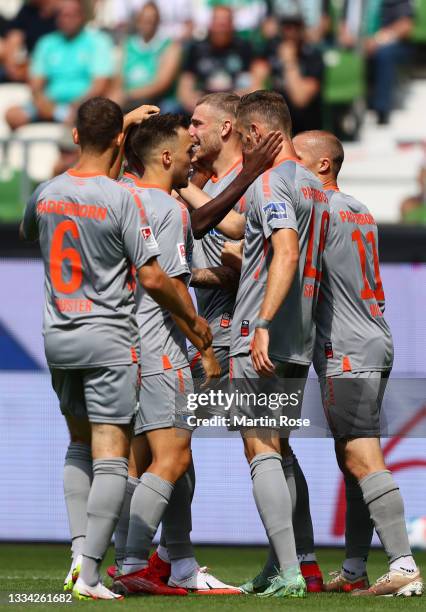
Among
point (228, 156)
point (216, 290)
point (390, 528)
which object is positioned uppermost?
point (228, 156)

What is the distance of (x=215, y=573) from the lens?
21.9 ft

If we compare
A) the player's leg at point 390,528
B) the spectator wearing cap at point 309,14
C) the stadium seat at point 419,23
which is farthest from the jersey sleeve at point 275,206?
the stadium seat at point 419,23

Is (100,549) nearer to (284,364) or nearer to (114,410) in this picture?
(114,410)

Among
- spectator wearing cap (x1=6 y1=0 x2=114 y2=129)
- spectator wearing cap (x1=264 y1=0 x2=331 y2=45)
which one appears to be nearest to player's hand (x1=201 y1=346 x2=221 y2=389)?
spectator wearing cap (x1=6 y1=0 x2=114 y2=129)

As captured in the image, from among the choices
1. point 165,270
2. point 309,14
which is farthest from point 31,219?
point 309,14

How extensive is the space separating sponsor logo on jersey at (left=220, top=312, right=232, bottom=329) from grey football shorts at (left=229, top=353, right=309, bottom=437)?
1.78ft

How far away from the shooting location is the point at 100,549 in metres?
4.47

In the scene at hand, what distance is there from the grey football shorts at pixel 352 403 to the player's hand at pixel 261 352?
627 mm

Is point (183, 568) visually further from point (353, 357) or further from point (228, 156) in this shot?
point (228, 156)

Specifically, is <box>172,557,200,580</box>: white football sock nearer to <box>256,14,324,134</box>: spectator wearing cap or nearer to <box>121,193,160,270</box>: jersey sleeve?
<box>121,193,160,270</box>: jersey sleeve

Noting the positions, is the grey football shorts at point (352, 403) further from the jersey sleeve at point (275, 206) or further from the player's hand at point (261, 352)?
the jersey sleeve at point (275, 206)

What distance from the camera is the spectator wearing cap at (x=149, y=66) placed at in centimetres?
1256

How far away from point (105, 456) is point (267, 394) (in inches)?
30.1

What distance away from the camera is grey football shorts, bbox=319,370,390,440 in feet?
17.0
